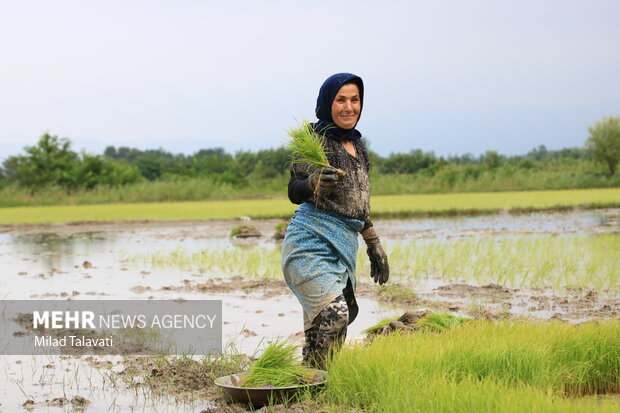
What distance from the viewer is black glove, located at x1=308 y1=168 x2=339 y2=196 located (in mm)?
3830

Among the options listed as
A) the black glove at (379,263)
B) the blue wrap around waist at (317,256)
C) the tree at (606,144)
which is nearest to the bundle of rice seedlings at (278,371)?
the blue wrap around waist at (317,256)

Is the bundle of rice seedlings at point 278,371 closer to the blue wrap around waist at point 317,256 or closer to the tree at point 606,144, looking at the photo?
the blue wrap around waist at point 317,256

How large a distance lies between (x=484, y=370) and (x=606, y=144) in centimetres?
3707

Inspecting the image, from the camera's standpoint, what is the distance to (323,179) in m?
3.84

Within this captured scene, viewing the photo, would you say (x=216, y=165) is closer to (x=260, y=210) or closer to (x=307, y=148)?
(x=260, y=210)

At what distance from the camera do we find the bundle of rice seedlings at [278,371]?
377cm

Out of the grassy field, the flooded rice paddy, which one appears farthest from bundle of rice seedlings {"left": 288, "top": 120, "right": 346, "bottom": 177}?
the grassy field

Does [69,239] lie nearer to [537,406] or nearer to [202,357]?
[202,357]

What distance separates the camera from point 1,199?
29156mm

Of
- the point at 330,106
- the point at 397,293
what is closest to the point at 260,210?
the point at 397,293

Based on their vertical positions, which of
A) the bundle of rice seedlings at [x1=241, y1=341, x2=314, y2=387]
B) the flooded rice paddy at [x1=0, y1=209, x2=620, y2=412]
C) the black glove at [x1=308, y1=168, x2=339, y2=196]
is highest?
the black glove at [x1=308, y1=168, x2=339, y2=196]

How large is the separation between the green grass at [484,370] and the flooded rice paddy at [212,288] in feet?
2.56

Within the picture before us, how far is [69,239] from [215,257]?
17.4 feet

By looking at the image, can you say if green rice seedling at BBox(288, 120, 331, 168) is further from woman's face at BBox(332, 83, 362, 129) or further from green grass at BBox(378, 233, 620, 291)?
green grass at BBox(378, 233, 620, 291)
